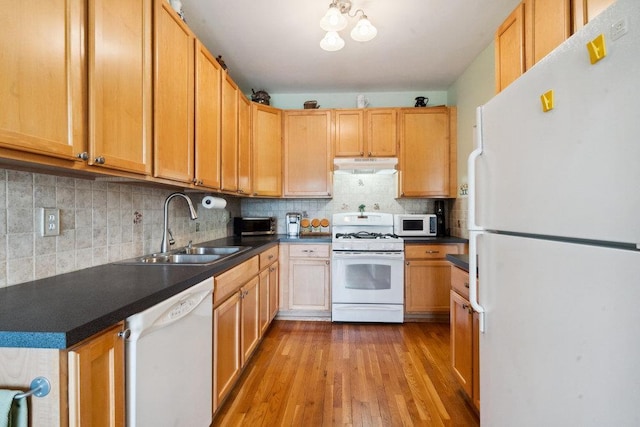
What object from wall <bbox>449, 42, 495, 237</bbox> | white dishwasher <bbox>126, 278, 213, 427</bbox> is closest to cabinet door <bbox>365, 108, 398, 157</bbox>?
wall <bbox>449, 42, 495, 237</bbox>

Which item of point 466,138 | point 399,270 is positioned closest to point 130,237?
point 399,270

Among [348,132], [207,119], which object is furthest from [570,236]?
[348,132]

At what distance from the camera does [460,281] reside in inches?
67.9

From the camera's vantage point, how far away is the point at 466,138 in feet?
9.77

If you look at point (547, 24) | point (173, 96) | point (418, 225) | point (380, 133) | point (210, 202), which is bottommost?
point (418, 225)

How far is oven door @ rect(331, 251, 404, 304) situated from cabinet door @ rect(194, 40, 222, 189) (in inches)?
59.5

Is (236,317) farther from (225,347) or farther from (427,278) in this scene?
(427,278)

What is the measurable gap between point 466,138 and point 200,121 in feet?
8.33

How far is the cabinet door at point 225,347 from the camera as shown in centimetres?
152

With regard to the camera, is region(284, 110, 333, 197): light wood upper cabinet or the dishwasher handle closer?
the dishwasher handle

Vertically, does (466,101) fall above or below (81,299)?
above

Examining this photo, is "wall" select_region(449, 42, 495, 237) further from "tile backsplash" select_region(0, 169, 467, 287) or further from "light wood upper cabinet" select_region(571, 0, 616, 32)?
"tile backsplash" select_region(0, 169, 467, 287)

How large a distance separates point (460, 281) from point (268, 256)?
1.63m

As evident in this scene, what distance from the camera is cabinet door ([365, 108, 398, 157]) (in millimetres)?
3314
